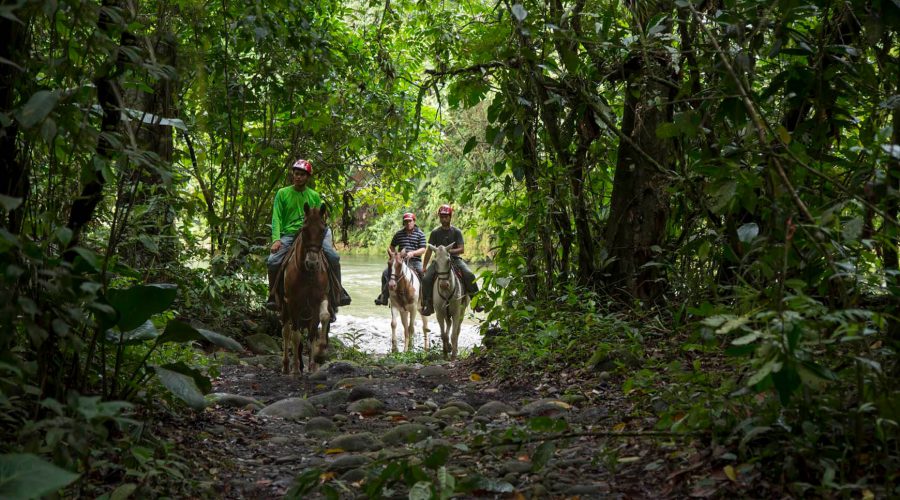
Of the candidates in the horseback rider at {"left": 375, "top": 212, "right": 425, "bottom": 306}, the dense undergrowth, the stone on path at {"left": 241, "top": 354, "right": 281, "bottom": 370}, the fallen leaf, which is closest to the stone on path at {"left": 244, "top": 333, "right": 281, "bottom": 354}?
the stone on path at {"left": 241, "top": 354, "right": 281, "bottom": 370}

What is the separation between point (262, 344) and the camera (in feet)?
41.1

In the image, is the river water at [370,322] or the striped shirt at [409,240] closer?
the striped shirt at [409,240]

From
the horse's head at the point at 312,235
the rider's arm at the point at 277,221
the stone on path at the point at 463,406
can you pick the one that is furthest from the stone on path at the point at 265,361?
the stone on path at the point at 463,406

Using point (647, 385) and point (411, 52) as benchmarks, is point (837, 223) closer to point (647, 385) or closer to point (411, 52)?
point (647, 385)

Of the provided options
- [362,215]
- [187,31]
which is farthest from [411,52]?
[362,215]

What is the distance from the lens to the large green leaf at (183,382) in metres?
3.94

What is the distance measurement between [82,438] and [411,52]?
44.5 ft

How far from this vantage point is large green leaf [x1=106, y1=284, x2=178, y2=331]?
394 cm

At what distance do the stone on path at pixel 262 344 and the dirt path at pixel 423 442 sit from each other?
3461 mm

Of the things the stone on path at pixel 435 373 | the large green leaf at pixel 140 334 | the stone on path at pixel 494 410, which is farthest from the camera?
the stone on path at pixel 435 373

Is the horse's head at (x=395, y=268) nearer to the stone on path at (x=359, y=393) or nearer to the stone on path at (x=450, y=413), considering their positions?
the stone on path at (x=359, y=393)

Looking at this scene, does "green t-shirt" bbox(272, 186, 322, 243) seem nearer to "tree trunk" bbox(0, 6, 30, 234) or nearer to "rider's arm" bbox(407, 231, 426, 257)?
"rider's arm" bbox(407, 231, 426, 257)

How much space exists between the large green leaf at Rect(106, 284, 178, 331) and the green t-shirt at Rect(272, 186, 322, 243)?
18.4ft

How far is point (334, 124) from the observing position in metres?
13.4
